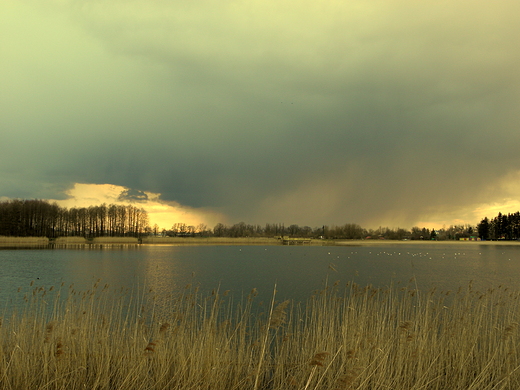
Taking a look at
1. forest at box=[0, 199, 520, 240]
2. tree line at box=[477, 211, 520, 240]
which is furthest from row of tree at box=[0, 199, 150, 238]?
tree line at box=[477, 211, 520, 240]

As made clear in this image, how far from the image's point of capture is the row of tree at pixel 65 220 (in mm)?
79500

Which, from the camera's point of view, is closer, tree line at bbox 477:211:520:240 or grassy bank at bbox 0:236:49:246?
grassy bank at bbox 0:236:49:246

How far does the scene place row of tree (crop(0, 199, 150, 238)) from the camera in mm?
79500

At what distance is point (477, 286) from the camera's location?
19.7 metres

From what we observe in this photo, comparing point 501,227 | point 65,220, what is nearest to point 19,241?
point 65,220

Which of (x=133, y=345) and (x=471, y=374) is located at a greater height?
(x=133, y=345)

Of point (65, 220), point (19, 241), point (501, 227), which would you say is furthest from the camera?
point (501, 227)

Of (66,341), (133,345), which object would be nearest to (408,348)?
(133,345)

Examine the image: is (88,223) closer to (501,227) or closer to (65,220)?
(65,220)

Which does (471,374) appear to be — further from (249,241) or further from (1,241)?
(249,241)

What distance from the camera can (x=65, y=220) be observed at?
3487 inches

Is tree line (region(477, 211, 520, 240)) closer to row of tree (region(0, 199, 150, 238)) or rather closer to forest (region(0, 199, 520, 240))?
forest (region(0, 199, 520, 240))

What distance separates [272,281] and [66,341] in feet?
52.5

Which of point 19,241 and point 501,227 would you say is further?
point 501,227
